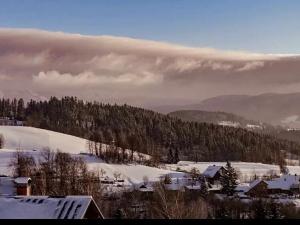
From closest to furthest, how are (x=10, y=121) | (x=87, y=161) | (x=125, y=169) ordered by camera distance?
1. (x=125, y=169)
2. (x=87, y=161)
3. (x=10, y=121)

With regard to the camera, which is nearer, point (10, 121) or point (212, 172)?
point (212, 172)

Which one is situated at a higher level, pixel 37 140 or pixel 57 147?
pixel 37 140

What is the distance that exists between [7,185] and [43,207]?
27122 mm

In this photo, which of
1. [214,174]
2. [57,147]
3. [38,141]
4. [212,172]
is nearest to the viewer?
[214,174]

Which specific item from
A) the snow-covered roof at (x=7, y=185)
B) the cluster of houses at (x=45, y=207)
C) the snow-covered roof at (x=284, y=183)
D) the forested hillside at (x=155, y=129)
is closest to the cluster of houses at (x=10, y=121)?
the forested hillside at (x=155, y=129)

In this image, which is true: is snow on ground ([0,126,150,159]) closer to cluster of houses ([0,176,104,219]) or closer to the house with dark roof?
the house with dark roof

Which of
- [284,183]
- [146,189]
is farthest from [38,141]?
[284,183]

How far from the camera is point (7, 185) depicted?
118 ft

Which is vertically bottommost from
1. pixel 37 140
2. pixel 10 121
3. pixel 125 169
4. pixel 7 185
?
pixel 7 185

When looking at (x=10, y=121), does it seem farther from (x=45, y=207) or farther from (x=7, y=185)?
(x=45, y=207)

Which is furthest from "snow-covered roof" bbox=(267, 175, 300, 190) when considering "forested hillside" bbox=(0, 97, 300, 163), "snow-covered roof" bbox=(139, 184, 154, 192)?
"forested hillside" bbox=(0, 97, 300, 163)

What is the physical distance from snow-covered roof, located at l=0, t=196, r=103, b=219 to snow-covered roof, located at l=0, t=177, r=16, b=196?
24038 mm

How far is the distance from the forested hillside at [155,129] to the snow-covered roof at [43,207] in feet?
252

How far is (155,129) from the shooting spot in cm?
10406
